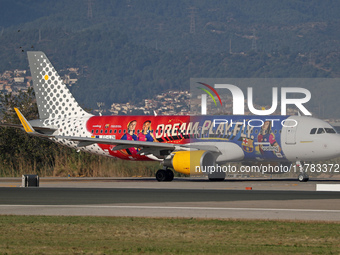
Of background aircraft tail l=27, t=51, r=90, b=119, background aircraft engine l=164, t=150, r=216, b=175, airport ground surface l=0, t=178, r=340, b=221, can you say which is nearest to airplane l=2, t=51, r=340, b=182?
background aircraft engine l=164, t=150, r=216, b=175

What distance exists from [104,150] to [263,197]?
61.0 feet

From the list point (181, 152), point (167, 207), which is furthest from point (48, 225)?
point (181, 152)

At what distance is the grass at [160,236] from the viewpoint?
A: 1495 centimetres

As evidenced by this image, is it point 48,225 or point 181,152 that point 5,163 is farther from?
point 48,225

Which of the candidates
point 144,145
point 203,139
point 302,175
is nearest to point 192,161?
point 203,139

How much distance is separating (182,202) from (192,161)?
12634 mm

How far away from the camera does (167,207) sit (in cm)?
2317

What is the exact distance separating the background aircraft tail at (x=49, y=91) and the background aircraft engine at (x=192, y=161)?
399 inches

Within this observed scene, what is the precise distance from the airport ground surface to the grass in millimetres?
1619

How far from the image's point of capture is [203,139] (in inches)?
1554

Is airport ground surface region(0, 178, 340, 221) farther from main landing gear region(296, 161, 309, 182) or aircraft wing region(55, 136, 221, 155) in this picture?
aircraft wing region(55, 136, 221, 155)

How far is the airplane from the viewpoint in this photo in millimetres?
37438

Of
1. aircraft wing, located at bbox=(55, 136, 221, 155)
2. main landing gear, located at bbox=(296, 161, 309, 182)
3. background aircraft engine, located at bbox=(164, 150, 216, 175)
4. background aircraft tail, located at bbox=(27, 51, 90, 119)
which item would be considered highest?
background aircraft tail, located at bbox=(27, 51, 90, 119)

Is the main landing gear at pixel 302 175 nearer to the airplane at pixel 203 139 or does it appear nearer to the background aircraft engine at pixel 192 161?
the airplane at pixel 203 139
